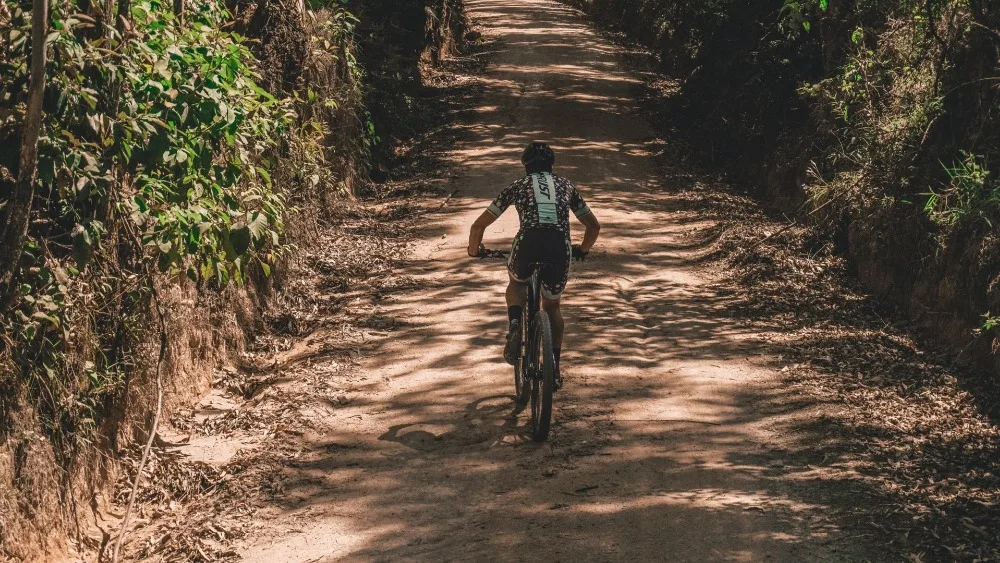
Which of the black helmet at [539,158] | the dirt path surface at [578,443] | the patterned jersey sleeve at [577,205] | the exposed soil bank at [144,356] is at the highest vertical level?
the black helmet at [539,158]

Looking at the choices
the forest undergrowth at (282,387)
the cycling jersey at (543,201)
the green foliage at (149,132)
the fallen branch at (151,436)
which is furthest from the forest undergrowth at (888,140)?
the fallen branch at (151,436)

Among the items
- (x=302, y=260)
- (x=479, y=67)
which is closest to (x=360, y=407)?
(x=302, y=260)

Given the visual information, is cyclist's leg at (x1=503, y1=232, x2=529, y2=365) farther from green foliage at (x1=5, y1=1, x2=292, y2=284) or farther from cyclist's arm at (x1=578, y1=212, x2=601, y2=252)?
green foliage at (x1=5, y1=1, x2=292, y2=284)

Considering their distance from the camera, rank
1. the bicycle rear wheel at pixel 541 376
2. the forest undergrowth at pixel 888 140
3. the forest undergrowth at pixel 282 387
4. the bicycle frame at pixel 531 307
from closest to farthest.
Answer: the forest undergrowth at pixel 282 387
the bicycle rear wheel at pixel 541 376
the bicycle frame at pixel 531 307
the forest undergrowth at pixel 888 140

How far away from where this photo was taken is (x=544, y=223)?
6836 mm

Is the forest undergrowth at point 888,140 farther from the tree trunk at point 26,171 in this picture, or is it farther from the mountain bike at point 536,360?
the tree trunk at point 26,171

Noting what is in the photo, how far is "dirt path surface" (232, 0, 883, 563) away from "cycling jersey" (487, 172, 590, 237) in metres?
1.58

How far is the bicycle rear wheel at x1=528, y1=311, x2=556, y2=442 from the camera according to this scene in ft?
21.5

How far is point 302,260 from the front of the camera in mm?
11094

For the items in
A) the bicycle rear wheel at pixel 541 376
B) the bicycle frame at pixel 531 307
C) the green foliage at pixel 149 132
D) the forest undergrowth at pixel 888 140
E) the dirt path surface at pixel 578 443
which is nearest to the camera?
the green foliage at pixel 149 132

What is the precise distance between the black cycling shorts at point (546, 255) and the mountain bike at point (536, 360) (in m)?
0.06

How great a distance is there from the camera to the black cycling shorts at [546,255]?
6871 millimetres

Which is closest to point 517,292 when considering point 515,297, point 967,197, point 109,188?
point 515,297

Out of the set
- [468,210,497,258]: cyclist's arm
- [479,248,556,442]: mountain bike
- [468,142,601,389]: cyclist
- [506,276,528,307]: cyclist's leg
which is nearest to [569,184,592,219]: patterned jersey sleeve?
[468,142,601,389]: cyclist
